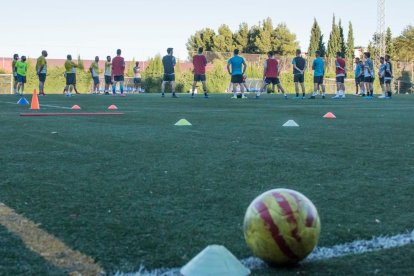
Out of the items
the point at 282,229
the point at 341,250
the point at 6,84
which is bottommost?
the point at 341,250

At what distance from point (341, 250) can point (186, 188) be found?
5.31 ft

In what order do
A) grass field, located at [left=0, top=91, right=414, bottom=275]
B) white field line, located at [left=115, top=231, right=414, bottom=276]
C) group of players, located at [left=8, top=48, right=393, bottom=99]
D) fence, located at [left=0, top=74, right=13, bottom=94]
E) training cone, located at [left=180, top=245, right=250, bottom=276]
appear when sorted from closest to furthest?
training cone, located at [left=180, top=245, right=250, bottom=276]
white field line, located at [left=115, top=231, right=414, bottom=276]
grass field, located at [left=0, top=91, right=414, bottom=275]
group of players, located at [left=8, top=48, right=393, bottom=99]
fence, located at [left=0, top=74, right=13, bottom=94]

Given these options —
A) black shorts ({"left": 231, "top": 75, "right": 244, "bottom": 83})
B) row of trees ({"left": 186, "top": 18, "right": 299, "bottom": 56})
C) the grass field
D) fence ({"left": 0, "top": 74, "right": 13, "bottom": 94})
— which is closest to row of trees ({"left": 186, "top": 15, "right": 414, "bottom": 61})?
row of trees ({"left": 186, "top": 18, "right": 299, "bottom": 56})

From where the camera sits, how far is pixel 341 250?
2582 mm

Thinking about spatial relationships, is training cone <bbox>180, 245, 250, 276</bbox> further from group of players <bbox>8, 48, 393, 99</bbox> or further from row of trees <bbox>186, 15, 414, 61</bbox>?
row of trees <bbox>186, 15, 414, 61</bbox>

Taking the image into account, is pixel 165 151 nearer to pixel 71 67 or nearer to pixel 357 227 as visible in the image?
pixel 357 227

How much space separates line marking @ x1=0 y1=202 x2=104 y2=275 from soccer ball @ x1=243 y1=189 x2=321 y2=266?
639 mm

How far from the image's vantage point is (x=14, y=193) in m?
3.80

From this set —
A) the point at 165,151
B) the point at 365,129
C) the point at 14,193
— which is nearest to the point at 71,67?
the point at 365,129

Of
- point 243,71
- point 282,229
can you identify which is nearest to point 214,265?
point 282,229

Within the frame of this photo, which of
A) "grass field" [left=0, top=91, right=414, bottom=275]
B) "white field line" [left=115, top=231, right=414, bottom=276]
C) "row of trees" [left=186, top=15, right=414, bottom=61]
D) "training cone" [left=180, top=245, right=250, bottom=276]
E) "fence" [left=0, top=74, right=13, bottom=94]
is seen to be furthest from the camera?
"row of trees" [left=186, top=15, right=414, bottom=61]

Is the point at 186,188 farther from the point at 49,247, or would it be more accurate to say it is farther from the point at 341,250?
the point at 341,250

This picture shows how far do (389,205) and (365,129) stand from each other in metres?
5.51

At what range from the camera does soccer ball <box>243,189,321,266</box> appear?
229 cm
